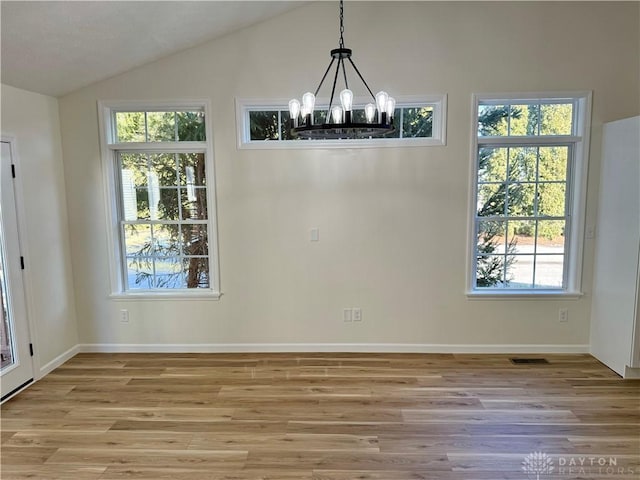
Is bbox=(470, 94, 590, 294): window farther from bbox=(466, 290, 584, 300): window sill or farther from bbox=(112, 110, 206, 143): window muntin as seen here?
bbox=(112, 110, 206, 143): window muntin

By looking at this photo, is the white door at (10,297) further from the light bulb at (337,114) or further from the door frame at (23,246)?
the light bulb at (337,114)

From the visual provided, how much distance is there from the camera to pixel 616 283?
3541 millimetres

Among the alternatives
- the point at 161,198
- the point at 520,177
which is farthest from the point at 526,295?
the point at 161,198

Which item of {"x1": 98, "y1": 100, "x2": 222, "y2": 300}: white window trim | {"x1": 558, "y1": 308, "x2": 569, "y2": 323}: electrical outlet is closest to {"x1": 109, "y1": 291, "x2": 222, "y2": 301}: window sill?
{"x1": 98, "y1": 100, "x2": 222, "y2": 300}: white window trim

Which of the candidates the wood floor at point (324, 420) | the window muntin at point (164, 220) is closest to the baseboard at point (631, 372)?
the wood floor at point (324, 420)

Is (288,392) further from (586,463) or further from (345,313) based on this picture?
(586,463)

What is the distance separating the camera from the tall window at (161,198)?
12.9 ft

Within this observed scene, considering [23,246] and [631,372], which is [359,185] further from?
[23,246]

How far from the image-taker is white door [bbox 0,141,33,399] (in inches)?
126

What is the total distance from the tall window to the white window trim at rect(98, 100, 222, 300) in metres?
0.01

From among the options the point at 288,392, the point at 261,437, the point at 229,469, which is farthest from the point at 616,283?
the point at 229,469

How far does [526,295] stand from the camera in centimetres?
394

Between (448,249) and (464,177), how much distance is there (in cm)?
72

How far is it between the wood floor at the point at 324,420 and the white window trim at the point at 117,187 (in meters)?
0.67
